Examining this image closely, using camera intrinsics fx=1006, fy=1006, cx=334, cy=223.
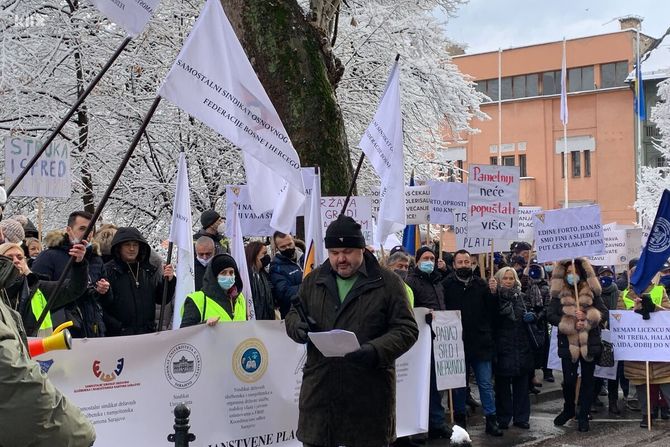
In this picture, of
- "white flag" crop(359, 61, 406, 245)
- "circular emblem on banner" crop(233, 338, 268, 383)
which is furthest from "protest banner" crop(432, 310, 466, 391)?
"circular emblem on banner" crop(233, 338, 268, 383)

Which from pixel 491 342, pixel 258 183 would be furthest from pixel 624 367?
pixel 258 183

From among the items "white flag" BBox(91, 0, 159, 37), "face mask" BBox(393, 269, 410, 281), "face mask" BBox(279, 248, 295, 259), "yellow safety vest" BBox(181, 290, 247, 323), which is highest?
"white flag" BBox(91, 0, 159, 37)

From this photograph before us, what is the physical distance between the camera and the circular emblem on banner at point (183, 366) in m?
7.71

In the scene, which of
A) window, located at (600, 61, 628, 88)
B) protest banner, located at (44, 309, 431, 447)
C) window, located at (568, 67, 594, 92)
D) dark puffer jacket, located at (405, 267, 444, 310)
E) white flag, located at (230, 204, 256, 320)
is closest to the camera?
protest banner, located at (44, 309, 431, 447)

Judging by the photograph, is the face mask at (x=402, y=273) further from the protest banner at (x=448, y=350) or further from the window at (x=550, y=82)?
the window at (x=550, y=82)

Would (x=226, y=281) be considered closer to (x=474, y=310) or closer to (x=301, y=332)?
(x=301, y=332)

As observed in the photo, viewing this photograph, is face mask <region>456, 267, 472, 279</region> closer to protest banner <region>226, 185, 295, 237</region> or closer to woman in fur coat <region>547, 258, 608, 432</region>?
woman in fur coat <region>547, 258, 608, 432</region>

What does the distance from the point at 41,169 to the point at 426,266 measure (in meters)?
4.06

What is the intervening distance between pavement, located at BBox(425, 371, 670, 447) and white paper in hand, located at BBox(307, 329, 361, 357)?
162 inches

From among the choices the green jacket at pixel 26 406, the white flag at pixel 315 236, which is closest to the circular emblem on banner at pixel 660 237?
the white flag at pixel 315 236

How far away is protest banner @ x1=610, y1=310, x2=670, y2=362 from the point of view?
39.2ft

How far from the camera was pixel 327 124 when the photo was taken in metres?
12.0

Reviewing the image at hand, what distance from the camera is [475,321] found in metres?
11.1

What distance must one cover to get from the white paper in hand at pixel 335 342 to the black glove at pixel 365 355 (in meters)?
0.03
